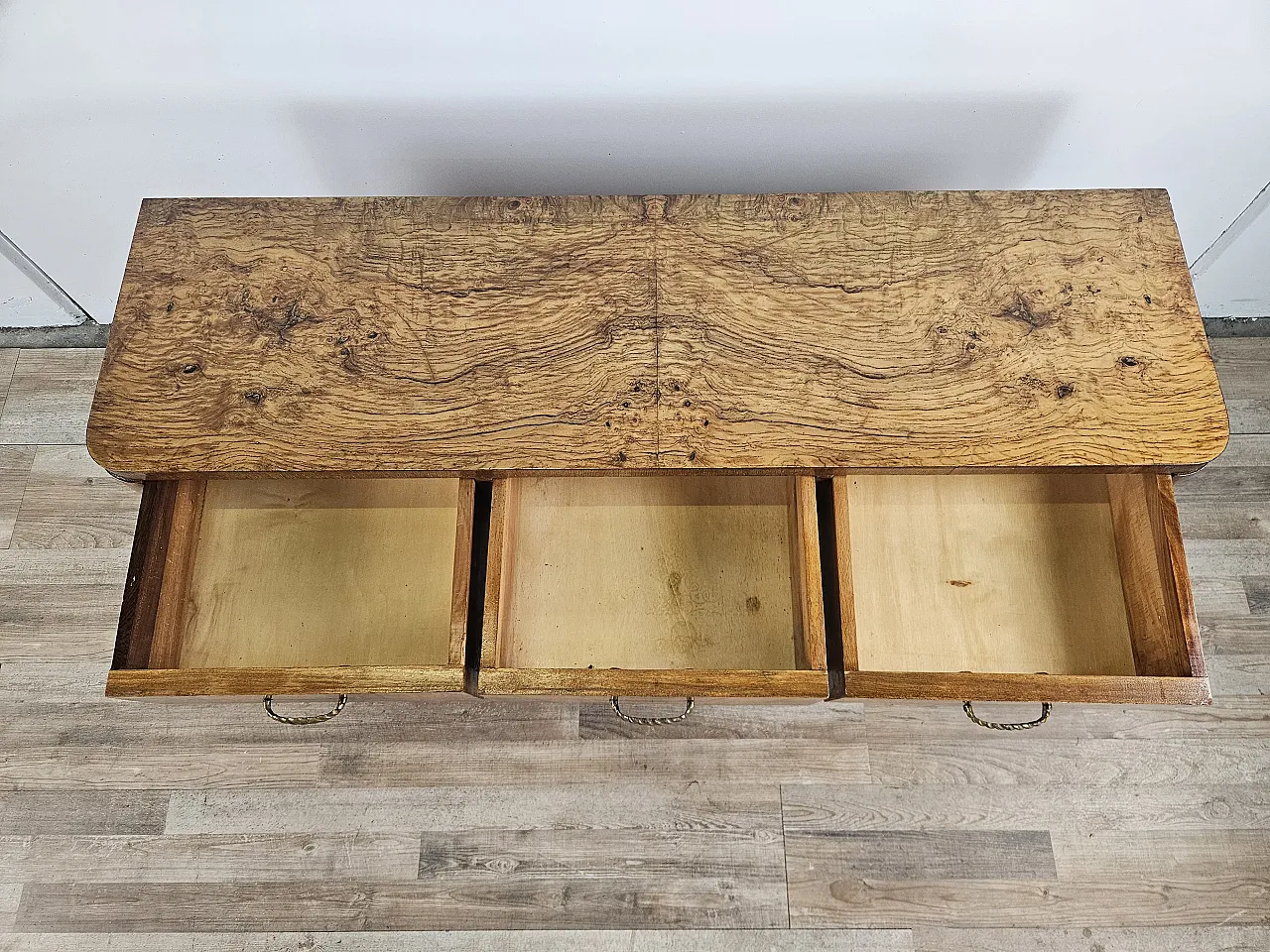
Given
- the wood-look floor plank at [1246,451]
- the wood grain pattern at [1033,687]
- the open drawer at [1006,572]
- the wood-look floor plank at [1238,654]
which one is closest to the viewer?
the wood grain pattern at [1033,687]

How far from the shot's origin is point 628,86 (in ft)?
2.97

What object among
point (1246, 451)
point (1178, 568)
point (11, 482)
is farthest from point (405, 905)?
point (1246, 451)

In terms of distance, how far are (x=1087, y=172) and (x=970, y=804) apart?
93cm

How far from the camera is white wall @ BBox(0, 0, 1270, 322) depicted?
838mm

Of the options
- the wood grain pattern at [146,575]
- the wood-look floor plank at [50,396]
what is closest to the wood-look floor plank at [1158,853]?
the wood grain pattern at [146,575]

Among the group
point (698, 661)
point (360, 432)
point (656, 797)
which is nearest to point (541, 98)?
A: point (360, 432)

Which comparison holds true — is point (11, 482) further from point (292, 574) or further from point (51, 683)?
point (292, 574)

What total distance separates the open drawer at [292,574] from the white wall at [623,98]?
17.6 inches

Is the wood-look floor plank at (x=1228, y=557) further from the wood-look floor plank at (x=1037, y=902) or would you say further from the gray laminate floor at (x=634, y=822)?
the wood-look floor plank at (x=1037, y=902)

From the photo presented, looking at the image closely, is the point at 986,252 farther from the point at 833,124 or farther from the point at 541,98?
the point at 541,98

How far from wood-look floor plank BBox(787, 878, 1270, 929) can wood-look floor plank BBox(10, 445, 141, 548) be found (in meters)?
1.28

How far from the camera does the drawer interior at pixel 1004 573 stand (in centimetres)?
89

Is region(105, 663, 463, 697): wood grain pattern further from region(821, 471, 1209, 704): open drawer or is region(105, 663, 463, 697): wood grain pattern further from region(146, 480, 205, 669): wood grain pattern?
region(821, 471, 1209, 704): open drawer

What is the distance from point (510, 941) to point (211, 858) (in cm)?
48
